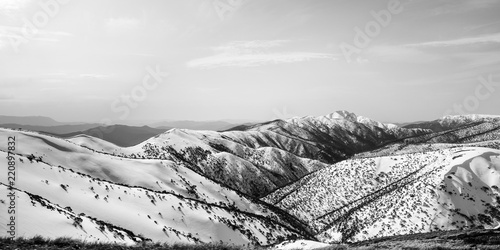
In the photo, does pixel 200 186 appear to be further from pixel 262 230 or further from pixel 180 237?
pixel 180 237

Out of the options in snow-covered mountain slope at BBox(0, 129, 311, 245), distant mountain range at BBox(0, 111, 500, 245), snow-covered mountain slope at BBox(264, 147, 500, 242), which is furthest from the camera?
snow-covered mountain slope at BBox(264, 147, 500, 242)

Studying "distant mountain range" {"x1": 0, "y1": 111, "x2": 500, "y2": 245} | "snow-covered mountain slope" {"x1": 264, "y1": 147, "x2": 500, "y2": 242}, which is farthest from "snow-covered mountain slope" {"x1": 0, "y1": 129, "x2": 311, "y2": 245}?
"snow-covered mountain slope" {"x1": 264, "y1": 147, "x2": 500, "y2": 242}

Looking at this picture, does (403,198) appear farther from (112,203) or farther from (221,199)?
(112,203)

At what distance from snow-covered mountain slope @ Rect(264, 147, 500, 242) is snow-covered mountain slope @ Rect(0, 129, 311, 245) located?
1750 cm

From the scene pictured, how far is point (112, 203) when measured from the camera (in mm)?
42562

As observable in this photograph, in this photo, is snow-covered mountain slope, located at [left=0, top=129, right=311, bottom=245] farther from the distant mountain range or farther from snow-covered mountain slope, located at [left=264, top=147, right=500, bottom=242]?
snow-covered mountain slope, located at [left=264, top=147, right=500, bottom=242]

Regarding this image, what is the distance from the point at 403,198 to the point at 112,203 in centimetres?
6908

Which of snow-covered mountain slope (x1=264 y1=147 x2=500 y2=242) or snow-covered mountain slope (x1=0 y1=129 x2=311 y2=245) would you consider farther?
snow-covered mountain slope (x1=264 y1=147 x2=500 y2=242)

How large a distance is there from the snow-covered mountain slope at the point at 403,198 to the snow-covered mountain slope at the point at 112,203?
17.5 m

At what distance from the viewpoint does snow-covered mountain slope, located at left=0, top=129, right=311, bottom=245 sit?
1057 inches

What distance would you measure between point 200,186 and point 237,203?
431 inches

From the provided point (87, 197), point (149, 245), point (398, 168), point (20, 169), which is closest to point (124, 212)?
point (87, 197)

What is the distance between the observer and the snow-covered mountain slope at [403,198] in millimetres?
69812

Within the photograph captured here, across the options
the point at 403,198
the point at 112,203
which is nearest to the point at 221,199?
the point at 112,203
